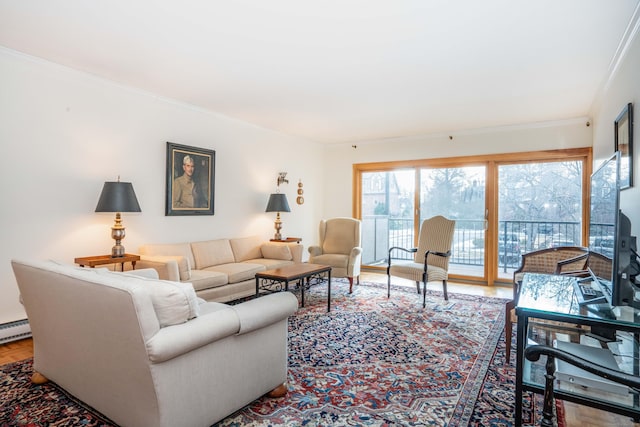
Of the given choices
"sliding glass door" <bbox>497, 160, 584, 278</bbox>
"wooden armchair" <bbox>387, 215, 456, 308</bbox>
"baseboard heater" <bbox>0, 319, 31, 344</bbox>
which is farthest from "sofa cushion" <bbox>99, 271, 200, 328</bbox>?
"sliding glass door" <bbox>497, 160, 584, 278</bbox>

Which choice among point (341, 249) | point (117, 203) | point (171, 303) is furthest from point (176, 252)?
point (171, 303)

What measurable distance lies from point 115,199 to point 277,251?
2214 millimetres

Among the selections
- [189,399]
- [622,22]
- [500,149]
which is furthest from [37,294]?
[500,149]

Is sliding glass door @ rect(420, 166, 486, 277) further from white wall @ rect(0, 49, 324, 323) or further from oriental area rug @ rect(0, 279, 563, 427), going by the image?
white wall @ rect(0, 49, 324, 323)

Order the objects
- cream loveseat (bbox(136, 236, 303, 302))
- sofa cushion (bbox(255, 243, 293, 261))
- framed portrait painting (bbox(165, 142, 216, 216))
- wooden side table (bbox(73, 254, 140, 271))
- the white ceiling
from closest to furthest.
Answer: the white ceiling
wooden side table (bbox(73, 254, 140, 271))
cream loveseat (bbox(136, 236, 303, 302))
framed portrait painting (bbox(165, 142, 216, 216))
sofa cushion (bbox(255, 243, 293, 261))

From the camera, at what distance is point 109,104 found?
374cm

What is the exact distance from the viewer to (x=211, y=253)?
4.50 meters

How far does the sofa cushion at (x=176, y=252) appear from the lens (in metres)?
3.65

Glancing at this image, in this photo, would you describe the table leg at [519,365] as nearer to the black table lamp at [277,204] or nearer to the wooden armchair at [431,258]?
the wooden armchair at [431,258]

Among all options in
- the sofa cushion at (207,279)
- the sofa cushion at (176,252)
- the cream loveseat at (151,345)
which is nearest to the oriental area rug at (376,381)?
the cream loveseat at (151,345)

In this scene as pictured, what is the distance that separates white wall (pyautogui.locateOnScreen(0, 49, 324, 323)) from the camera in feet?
10.1

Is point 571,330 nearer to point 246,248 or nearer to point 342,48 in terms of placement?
point 342,48

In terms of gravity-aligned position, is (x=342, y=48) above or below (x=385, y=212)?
above

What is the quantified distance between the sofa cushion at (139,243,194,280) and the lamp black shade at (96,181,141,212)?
0.61m
